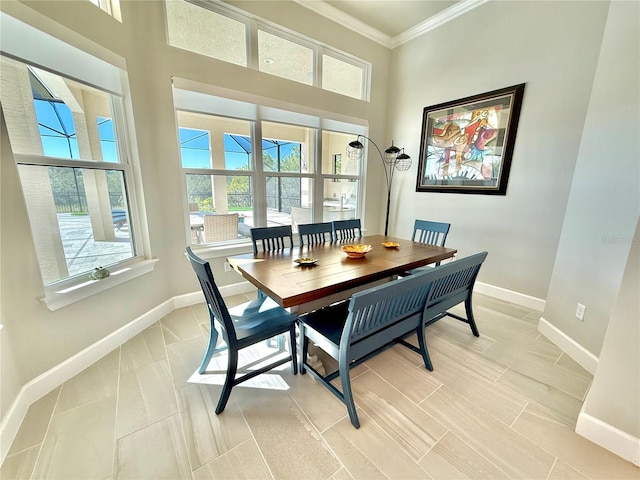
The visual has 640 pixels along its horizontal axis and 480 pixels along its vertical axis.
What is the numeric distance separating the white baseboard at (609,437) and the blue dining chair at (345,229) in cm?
228

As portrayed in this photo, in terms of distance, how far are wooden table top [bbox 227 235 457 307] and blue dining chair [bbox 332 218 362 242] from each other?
328mm

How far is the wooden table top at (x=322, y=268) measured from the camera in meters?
1.56

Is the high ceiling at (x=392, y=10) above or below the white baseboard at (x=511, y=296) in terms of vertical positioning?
above

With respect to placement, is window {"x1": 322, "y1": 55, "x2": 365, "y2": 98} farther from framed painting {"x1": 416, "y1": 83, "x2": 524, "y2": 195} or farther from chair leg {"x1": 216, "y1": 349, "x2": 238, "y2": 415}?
chair leg {"x1": 216, "y1": 349, "x2": 238, "y2": 415}

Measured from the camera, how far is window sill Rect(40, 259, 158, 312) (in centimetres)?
173

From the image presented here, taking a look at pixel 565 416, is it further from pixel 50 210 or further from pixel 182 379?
pixel 50 210

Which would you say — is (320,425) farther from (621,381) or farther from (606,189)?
(606,189)

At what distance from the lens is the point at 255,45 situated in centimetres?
290

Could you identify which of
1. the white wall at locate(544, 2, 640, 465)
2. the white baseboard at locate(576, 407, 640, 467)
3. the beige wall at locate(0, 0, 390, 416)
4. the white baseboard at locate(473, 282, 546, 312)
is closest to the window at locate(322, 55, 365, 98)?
the beige wall at locate(0, 0, 390, 416)

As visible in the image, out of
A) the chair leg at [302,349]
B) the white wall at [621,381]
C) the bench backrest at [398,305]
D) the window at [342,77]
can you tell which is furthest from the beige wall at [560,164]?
the chair leg at [302,349]

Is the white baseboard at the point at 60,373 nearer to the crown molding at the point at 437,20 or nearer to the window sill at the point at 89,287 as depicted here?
the window sill at the point at 89,287

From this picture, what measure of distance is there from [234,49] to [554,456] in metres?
4.24

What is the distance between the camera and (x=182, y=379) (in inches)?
72.6

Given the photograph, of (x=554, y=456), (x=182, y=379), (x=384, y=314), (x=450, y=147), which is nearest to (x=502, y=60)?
(x=450, y=147)
